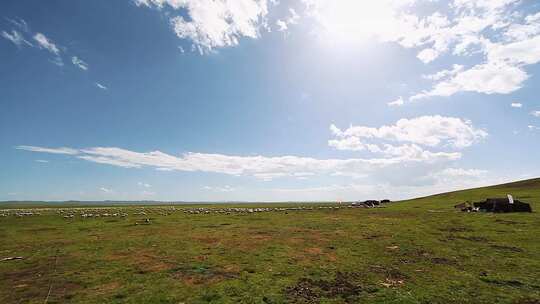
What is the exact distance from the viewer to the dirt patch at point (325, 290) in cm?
1191

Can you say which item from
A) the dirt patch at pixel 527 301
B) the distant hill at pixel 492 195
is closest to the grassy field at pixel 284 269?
the dirt patch at pixel 527 301

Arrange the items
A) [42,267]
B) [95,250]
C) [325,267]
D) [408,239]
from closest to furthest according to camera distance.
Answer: [325,267] < [42,267] < [95,250] < [408,239]

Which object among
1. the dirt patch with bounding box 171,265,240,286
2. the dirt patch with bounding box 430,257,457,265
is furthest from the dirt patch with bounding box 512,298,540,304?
the dirt patch with bounding box 171,265,240,286

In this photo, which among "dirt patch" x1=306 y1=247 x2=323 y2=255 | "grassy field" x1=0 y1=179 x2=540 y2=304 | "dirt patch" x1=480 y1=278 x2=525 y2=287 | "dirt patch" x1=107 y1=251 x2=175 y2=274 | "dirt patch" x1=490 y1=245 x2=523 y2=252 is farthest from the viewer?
"dirt patch" x1=306 y1=247 x2=323 y2=255

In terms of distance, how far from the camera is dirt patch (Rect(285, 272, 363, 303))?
11.9m

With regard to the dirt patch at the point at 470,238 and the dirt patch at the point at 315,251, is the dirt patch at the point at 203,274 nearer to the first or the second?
the dirt patch at the point at 315,251

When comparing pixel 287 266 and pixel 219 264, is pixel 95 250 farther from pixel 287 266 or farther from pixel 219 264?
pixel 287 266

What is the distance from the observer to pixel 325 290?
42.1 feet

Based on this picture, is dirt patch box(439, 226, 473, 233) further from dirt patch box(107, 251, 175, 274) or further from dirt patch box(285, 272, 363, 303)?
dirt patch box(107, 251, 175, 274)

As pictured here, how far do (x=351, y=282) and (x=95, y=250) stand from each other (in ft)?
67.3

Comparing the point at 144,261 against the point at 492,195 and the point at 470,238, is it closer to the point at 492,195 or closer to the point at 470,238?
the point at 470,238

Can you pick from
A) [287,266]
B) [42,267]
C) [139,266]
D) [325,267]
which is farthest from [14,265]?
[325,267]

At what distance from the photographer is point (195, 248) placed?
22719 mm

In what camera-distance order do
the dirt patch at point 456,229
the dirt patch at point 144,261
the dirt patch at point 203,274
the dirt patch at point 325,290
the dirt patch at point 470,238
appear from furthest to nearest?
1. the dirt patch at point 456,229
2. the dirt patch at point 470,238
3. the dirt patch at point 144,261
4. the dirt patch at point 203,274
5. the dirt patch at point 325,290
